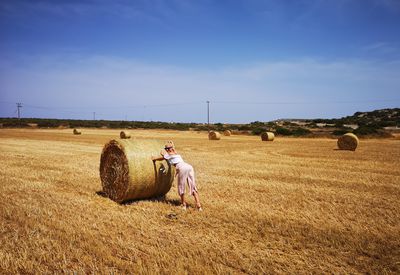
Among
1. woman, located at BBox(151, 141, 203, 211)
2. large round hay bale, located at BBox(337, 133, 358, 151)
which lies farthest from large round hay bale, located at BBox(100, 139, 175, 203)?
large round hay bale, located at BBox(337, 133, 358, 151)

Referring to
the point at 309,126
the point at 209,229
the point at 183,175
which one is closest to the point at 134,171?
the point at 183,175

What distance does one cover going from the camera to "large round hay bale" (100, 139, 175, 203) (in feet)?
27.1

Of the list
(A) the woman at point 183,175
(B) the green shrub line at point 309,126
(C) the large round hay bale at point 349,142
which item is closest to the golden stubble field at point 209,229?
(A) the woman at point 183,175

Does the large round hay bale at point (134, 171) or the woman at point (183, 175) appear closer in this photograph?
the woman at point (183, 175)

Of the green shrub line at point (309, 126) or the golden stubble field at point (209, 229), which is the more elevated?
the green shrub line at point (309, 126)

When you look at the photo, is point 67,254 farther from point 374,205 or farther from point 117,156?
point 374,205

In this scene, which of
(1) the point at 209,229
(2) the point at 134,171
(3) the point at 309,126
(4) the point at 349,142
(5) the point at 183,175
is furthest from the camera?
(3) the point at 309,126

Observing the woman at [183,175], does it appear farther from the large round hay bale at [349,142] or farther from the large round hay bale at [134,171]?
the large round hay bale at [349,142]

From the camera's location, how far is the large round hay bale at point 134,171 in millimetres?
8266

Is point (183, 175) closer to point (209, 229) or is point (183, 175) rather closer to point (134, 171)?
point (134, 171)

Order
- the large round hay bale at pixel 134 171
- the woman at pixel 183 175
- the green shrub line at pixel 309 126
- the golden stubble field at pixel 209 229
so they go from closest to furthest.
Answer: the golden stubble field at pixel 209 229 < the woman at pixel 183 175 < the large round hay bale at pixel 134 171 < the green shrub line at pixel 309 126

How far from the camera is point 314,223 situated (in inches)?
264

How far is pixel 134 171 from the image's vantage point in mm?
8266

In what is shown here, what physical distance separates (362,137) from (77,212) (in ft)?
131
